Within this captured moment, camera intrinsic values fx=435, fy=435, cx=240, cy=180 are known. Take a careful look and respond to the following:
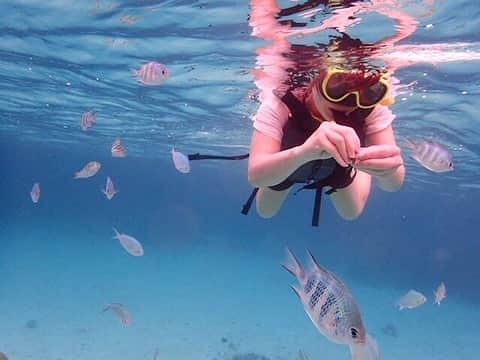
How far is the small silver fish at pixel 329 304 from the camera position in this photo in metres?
3.01

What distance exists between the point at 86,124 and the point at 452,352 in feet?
83.1

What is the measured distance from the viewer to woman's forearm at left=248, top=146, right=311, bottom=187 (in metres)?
3.74

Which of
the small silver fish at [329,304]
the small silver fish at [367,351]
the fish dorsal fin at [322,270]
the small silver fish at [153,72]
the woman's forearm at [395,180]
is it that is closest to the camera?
the small silver fish at [367,351]

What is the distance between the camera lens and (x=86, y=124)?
424 inches

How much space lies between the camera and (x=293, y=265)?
147 inches

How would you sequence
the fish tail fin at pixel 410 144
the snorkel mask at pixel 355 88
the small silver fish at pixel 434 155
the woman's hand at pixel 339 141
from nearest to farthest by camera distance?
1. the woman's hand at pixel 339 141
2. the snorkel mask at pixel 355 88
3. the fish tail fin at pixel 410 144
4. the small silver fish at pixel 434 155

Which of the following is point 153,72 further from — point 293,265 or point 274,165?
point 293,265

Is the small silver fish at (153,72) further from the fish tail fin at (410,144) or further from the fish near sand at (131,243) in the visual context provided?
the fish tail fin at (410,144)

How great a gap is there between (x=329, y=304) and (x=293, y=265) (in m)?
0.60

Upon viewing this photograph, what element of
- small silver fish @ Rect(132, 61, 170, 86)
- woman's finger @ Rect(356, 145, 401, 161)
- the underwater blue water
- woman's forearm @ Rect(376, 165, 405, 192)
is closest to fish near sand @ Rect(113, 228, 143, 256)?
small silver fish @ Rect(132, 61, 170, 86)

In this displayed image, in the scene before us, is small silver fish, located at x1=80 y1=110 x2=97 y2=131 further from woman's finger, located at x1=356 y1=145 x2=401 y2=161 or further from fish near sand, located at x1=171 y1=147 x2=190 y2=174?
woman's finger, located at x1=356 y1=145 x2=401 y2=161

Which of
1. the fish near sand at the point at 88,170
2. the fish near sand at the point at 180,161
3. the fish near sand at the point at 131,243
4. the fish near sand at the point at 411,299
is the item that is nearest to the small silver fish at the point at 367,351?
the fish near sand at the point at 180,161

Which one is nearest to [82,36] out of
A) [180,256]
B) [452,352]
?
[452,352]

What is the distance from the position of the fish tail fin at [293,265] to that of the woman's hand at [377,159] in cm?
96
